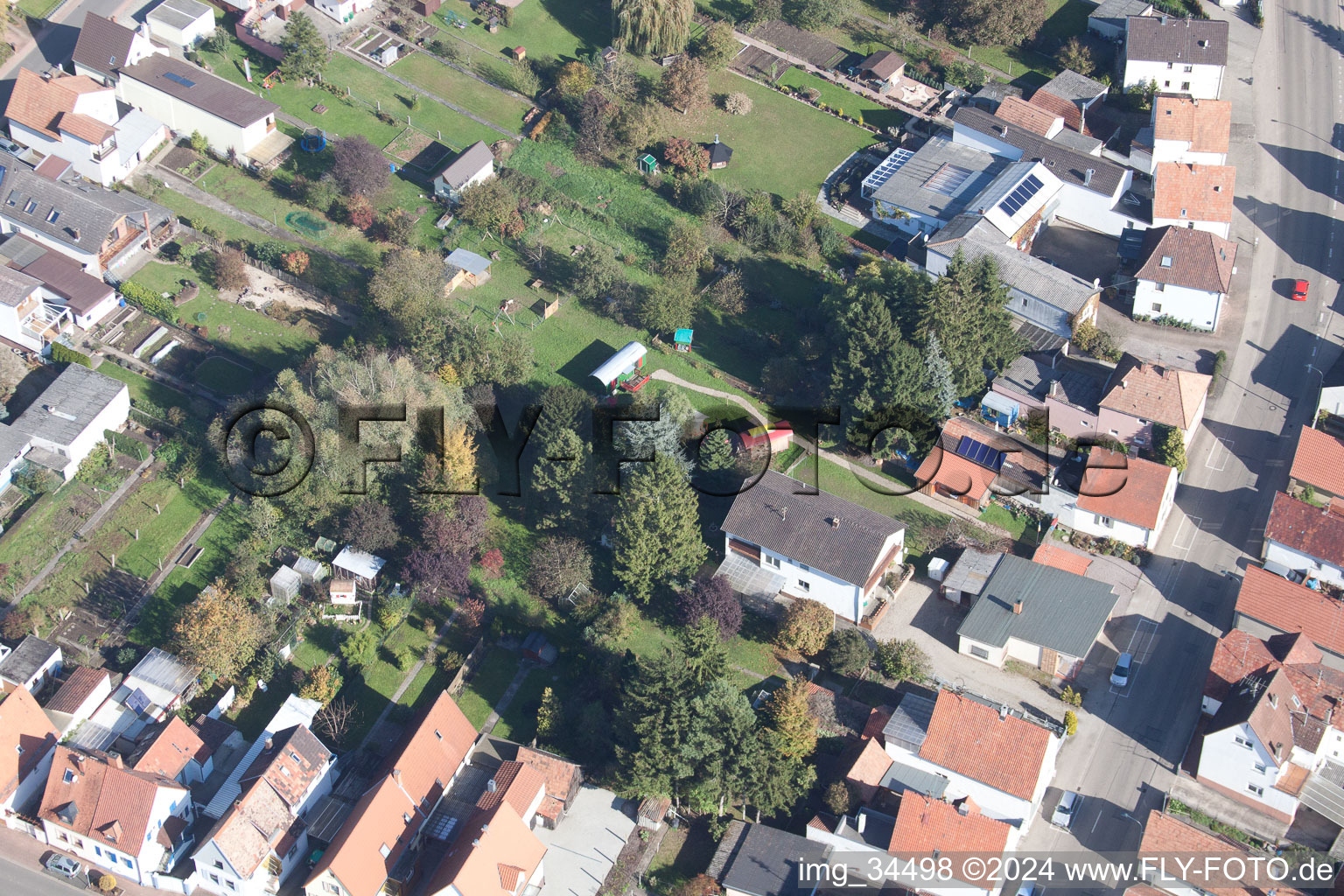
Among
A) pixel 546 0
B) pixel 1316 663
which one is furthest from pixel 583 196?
pixel 1316 663

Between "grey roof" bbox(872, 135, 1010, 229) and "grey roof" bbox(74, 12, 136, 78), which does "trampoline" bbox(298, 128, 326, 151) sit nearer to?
"grey roof" bbox(74, 12, 136, 78)

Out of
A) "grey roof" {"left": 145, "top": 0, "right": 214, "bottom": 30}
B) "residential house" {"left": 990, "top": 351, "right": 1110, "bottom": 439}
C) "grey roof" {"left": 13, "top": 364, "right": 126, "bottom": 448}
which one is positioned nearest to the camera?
"grey roof" {"left": 13, "top": 364, "right": 126, "bottom": 448}

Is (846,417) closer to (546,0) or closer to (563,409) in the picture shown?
(563,409)

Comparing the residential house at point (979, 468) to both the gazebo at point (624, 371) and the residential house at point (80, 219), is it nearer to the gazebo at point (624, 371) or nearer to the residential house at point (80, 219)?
the gazebo at point (624, 371)

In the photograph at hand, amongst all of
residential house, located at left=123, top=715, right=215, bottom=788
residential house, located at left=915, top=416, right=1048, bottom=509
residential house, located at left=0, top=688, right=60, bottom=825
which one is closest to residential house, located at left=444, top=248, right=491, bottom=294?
residential house, located at left=915, top=416, right=1048, bottom=509

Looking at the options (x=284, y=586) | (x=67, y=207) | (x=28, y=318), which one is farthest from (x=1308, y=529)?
(x=67, y=207)

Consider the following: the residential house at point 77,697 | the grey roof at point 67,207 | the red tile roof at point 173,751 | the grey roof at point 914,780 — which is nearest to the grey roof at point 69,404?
the grey roof at point 67,207
